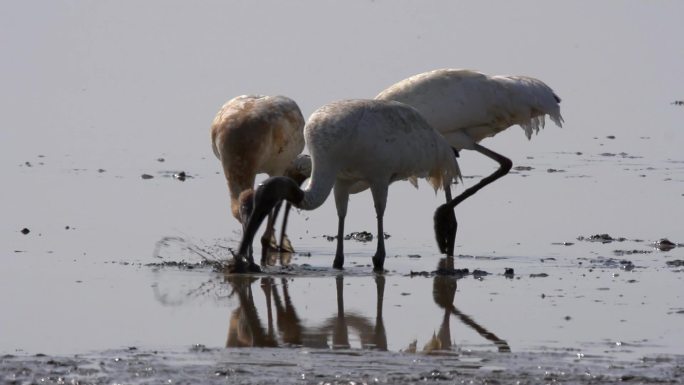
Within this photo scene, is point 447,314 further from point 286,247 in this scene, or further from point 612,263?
point 286,247

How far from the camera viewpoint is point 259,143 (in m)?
15.1

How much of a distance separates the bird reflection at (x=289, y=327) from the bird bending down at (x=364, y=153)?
0.95m

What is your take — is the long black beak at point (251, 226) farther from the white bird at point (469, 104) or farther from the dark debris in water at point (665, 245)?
the dark debris in water at point (665, 245)

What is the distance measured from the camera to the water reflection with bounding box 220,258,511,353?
10.7 m

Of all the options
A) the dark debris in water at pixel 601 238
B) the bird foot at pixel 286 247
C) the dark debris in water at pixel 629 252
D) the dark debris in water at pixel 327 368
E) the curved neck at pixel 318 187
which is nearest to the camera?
the dark debris in water at pixel 327 368

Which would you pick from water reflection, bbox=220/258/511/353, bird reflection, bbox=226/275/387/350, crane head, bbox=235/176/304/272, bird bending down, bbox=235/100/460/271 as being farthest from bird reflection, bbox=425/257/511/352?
crane head, bbox=235/176/304/272

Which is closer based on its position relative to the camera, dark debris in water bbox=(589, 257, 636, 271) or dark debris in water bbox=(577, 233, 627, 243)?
dark debris in water bbox=(589, 257, 636, 271)

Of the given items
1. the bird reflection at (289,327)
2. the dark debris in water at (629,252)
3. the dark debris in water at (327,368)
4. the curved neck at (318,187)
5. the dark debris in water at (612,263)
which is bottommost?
the dark debris in water at (327,368)

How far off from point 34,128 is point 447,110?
24.4ft

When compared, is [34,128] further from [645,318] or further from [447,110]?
[645,318]

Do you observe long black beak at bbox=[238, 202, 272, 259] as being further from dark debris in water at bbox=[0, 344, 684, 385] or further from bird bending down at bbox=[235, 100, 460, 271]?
dark debris in water at bbox=[0, 344, 684, 385]

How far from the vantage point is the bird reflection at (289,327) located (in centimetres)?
1070

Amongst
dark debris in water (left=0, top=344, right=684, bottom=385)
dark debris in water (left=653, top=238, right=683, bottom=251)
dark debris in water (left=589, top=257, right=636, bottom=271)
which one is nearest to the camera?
dark debris in water (left=0, top=344, right=684, bottom=385)

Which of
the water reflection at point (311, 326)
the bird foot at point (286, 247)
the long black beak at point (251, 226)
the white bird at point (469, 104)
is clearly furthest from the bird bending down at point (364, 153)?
the white bird at point (469, 104)
